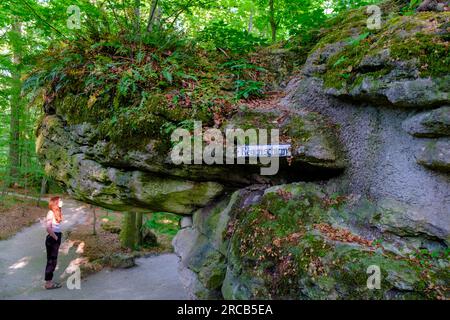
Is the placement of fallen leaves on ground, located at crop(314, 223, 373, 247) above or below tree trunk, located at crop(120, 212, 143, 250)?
above

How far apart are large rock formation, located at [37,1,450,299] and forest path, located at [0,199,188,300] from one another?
336cm

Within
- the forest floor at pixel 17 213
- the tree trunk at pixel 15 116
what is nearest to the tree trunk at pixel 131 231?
the forest floor at pixel 17 213

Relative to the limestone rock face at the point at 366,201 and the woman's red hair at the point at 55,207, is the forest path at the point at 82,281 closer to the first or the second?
the woman's red hair at the point at 55,207

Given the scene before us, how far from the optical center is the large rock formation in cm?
360

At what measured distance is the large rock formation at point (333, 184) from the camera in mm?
3598

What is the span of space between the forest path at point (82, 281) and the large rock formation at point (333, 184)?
336 cm

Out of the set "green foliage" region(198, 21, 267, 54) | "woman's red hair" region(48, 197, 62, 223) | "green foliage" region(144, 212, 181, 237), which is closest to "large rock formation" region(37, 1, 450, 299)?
"green foliage" region(198, 21, 267, 54)

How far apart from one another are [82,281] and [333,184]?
833 cm

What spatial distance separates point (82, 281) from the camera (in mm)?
9242

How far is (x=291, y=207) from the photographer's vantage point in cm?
461

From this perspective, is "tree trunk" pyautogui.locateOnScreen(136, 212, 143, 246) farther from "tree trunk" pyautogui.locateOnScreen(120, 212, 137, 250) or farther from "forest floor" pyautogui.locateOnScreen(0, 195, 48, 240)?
"forest floor" pyautogui.locateOnScreen(0, 195, 48, 240)

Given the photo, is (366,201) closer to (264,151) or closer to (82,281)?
(264,151)
